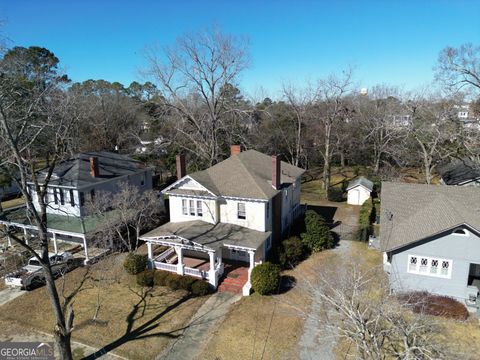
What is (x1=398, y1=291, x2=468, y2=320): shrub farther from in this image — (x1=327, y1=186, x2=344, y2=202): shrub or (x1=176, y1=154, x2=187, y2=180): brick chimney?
(x1=327, y1=186, x2=344, y2=202): shrub

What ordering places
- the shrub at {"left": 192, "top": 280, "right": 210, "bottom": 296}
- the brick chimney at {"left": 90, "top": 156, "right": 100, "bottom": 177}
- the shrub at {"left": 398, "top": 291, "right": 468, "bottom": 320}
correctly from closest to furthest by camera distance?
the shrub at {"left": 398, "top": 291, "right": 468, "bottom": 320}, the shrub at {"left": 192, "top": 280, "right": 210, "bottom": 296}, the brick chimney at {"left": 90, "top": 156, "right": 100, "bottom": 177}

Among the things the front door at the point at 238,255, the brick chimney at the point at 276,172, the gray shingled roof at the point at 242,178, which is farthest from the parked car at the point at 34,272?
the brick chimney at the point at 276,172

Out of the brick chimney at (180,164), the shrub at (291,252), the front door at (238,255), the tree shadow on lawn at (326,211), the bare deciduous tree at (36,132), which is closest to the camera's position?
the bare deciduous tree at (36,132)

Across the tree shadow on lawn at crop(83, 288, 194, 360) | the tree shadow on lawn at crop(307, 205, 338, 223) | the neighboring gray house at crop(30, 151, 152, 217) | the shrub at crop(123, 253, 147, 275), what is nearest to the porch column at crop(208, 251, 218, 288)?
the tree shadow on lawn at crop(83, 288, 194, 360)

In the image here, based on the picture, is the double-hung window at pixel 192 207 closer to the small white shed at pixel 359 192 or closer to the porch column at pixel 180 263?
the porch column at pixel 180 263

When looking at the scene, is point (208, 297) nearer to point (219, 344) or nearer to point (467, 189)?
point (219, 344)

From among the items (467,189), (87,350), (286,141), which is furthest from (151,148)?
(467,189)

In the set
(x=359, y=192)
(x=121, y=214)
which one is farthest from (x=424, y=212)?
(x=121, y=214)
